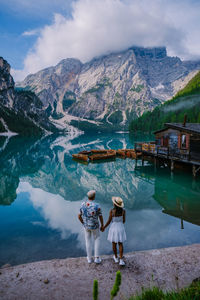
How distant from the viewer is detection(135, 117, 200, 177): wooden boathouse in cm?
2959

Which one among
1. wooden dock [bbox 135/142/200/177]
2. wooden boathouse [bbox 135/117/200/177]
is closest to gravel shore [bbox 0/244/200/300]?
wooden dock [bbox 135/142/200/177]

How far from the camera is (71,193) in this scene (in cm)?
2453

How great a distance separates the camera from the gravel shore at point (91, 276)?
6.72 m

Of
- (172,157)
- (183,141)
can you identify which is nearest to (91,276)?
(172,157)

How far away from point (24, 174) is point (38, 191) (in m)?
10.3

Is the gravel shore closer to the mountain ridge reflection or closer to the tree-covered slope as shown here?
the mountain ridge reflection

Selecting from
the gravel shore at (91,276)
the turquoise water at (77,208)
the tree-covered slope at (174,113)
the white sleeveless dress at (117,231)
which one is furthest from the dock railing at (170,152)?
the tree-covered slope at (174,113)

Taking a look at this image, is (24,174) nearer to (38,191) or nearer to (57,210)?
(38,191)

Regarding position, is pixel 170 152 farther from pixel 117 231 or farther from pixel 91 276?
pixel 91 276

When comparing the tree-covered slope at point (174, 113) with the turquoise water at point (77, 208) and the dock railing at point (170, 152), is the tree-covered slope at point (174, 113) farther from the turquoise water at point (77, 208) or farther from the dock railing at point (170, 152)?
the turquoise water at point (77, 208)

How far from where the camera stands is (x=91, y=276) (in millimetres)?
7500

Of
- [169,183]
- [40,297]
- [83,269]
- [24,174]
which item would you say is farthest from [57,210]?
[24,174]

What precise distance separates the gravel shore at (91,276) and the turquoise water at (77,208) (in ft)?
8.70

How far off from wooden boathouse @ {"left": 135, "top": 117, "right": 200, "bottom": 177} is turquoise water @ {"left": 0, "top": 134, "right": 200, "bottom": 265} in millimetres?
2425
